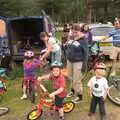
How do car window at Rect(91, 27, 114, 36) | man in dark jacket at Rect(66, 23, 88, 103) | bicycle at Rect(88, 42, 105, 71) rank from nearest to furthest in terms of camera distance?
1. man in dark jacket at Rect(66, 23, 88, 103)
2. bicycle at Rect(88, 42, 105, 71)
3. car window at Rect(91, 27, 114, 36)

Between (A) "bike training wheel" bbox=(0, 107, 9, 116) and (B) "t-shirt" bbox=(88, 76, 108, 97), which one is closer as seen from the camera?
(B) "t-shirt" bbox=(88, 76, 108, 97)

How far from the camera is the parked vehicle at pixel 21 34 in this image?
546 inches

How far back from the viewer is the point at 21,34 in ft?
50.5

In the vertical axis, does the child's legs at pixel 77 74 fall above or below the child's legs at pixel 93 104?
above

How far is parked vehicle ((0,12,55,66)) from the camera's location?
1386 cm

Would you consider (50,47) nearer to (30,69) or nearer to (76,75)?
(30,69)

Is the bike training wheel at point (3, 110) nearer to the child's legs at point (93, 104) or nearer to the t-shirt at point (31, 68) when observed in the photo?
the t-shirt at point (31, 68)

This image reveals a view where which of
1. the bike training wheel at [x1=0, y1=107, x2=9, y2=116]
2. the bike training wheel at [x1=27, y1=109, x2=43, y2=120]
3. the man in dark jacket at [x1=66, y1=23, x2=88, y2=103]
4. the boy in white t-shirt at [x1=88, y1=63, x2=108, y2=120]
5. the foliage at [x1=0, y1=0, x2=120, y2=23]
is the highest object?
the foliage at [x1=0, y1=0, x2=120, y2=23]

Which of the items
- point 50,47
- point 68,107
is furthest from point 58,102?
point 50,47

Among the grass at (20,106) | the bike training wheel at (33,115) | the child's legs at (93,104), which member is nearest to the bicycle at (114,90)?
the grass at (20,106)

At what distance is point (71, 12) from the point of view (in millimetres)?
57125

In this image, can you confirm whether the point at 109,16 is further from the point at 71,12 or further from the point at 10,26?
the point at 10,26

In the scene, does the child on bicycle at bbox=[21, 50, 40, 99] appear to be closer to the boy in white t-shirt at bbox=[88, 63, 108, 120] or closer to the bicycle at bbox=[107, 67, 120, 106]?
the bicycle at bbox=[107, 67, 120, 106]

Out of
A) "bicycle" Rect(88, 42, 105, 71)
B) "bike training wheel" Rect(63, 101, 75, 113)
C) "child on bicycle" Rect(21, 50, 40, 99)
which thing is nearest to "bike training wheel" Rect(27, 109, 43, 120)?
"bike training wheel" Rect(63, 101, 75, 113)
